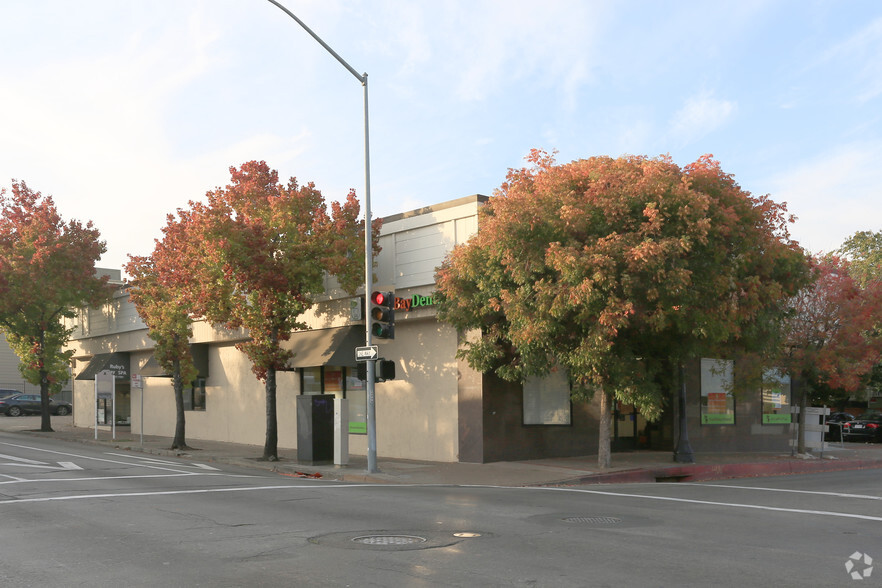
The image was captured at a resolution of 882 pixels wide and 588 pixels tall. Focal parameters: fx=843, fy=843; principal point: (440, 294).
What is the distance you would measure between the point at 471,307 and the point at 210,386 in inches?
622

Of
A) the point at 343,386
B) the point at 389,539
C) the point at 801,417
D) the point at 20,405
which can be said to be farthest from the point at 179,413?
the point at 20,405

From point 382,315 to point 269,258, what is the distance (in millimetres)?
4089

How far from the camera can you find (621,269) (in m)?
16.8

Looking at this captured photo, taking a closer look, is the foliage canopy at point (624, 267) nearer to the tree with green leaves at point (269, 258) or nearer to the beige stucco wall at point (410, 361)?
the beige stucco wall at point (410, 361)

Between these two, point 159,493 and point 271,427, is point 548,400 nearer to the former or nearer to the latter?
point 271,427

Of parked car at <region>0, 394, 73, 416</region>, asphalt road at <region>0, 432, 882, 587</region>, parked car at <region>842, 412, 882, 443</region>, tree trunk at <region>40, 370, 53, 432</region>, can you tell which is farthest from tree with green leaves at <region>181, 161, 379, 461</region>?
parked car at <region>0, 394, 73, 416</region>

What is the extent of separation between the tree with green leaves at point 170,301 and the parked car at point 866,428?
2833cm

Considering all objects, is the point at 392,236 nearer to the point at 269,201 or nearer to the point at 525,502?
the point at 269,201

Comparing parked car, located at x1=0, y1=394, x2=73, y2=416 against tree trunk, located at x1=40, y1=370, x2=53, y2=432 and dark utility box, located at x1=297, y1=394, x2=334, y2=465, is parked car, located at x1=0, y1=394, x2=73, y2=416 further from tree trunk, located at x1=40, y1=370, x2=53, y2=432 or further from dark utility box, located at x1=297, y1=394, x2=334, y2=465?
dark utility box, located at x1=297, y1=394, x2=334, y2=465

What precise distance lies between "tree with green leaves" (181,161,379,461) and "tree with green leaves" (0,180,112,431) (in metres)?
13.2

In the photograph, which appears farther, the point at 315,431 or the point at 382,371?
the point at 315,431

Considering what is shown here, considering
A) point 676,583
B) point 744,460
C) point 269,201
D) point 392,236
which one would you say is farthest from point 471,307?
point 676,583

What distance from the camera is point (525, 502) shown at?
508 inches

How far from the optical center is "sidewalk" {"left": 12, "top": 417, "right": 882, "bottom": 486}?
1786 centimetres
